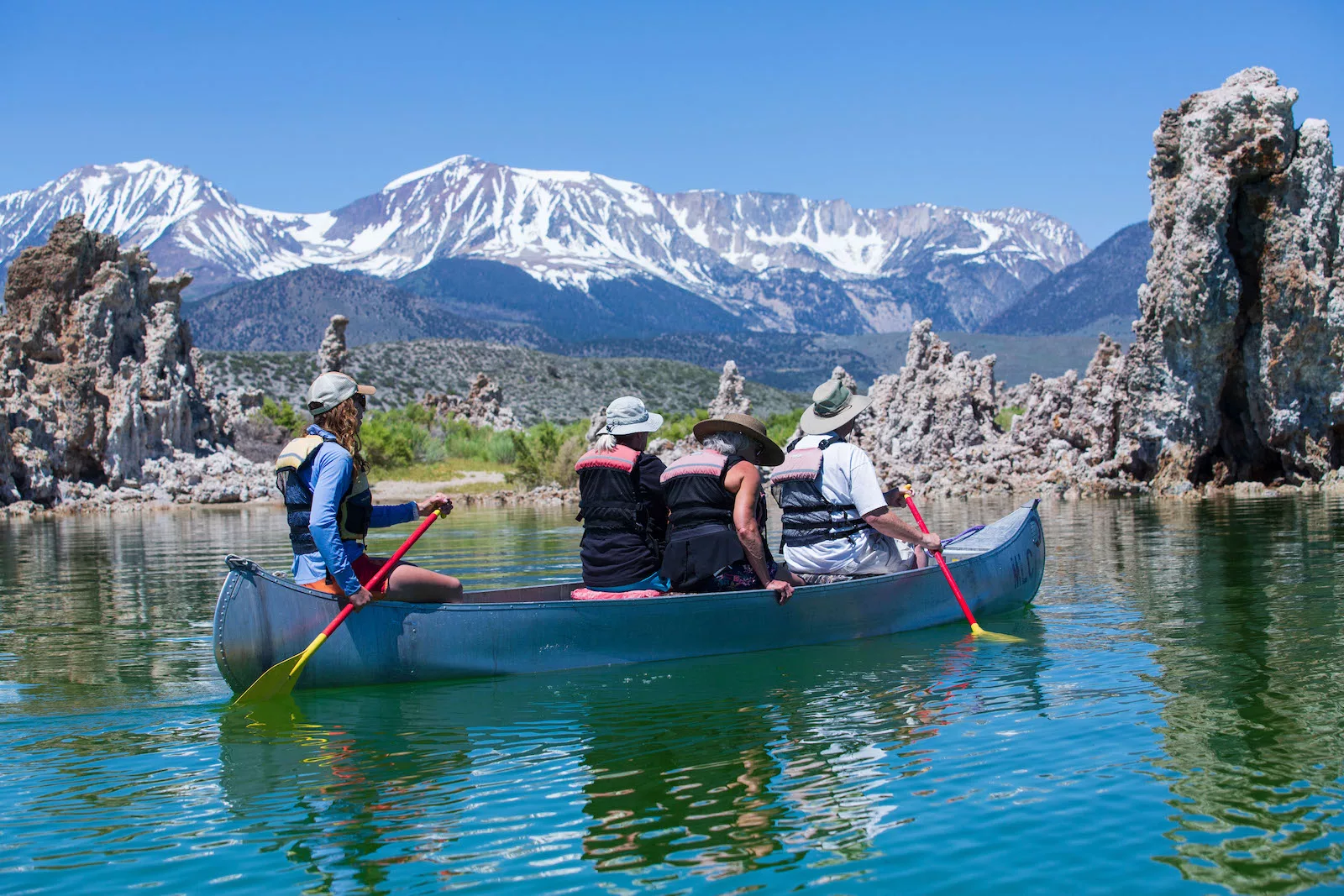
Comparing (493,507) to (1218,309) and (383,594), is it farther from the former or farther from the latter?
(383,594)

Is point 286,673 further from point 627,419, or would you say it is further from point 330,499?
point 627,419

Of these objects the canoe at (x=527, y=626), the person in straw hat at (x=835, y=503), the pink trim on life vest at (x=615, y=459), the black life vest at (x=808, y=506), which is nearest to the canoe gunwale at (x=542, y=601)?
the canoe at (x=527, y=626)

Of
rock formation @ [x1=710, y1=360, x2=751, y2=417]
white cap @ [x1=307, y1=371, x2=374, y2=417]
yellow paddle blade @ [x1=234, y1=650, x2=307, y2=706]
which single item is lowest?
yellow paddle blade @ [x1=234, y1=650, x2=307, y2=706]

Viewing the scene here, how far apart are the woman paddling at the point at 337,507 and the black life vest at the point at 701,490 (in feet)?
6.35

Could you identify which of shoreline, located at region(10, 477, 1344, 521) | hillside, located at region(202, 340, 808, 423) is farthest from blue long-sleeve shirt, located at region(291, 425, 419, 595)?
hillside, located at region(202, 340, 808, 423)

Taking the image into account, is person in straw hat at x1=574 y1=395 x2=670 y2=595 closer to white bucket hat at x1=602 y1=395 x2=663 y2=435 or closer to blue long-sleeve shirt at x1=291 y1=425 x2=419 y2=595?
white bucket hat at x1=602 y1=395 x2=663 y2=435

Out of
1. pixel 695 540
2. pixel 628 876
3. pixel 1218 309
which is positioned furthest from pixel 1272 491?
pixel 628 876

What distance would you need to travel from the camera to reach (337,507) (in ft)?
30.1

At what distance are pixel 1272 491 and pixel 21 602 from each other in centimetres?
2618

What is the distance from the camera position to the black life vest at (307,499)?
30.4 ft

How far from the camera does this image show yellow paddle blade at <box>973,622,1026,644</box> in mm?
11841

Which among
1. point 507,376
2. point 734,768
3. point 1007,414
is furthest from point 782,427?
point 507,376

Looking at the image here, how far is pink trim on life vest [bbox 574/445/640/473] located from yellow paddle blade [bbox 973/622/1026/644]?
399 centimetres

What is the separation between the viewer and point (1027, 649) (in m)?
11.4
